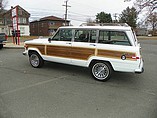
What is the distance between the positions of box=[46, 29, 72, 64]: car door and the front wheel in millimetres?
1055

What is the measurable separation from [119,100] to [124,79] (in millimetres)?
1845

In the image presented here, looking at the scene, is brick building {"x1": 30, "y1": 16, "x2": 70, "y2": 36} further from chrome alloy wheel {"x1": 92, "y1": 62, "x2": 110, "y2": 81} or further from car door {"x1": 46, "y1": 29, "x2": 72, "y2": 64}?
chrome alloy wheel {"x1": 92, "y1": 62, "x2": 110, "y2": 81}

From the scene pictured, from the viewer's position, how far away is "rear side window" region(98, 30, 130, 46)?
5066mm

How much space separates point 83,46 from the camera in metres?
5.57

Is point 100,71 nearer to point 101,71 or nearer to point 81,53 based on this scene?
point 101,71

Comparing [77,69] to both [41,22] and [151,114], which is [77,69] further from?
[41,22]

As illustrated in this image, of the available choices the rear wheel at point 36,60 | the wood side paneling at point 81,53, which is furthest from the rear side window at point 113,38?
the rear wheel at point 36,60

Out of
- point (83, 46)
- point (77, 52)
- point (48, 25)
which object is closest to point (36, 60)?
point (77, 52)

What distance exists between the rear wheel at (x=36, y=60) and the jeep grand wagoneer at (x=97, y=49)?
31 centimetres

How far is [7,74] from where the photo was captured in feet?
19.8

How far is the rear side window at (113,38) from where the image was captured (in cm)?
507

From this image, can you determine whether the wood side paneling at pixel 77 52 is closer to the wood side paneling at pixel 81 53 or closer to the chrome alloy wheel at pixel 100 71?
the wood side paneling at pixel 81 53

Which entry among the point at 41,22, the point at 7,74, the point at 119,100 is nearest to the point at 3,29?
the point at 41,22

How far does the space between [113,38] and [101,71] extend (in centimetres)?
120
